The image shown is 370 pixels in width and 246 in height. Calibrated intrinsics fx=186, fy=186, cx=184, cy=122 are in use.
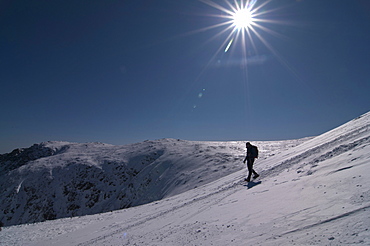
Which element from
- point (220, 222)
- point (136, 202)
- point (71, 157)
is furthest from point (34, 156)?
point (220, 222)

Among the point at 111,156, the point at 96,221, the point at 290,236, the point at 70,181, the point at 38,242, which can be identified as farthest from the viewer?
the point at 111,156

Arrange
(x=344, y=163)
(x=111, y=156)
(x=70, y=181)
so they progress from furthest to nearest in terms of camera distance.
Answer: (x=111, y=156)
(x=70, y=181)
(x=344, y=163)

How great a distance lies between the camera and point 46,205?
3906cm

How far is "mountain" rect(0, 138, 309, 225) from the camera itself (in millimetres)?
31797

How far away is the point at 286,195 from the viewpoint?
5410 millimetres

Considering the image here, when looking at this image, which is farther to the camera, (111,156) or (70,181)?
(111,156)

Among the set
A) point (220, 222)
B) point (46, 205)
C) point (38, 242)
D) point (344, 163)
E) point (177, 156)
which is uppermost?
point (177, 156)

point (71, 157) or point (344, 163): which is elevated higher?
point (71, 157)

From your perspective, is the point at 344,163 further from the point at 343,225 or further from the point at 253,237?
the point at 253,237

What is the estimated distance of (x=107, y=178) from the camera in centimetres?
4269

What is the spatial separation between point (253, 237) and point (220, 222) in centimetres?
185

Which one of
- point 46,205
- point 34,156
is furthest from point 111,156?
point 34,156

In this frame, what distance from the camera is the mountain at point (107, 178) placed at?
31.8 meters

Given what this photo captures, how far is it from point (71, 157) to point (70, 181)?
12.0 metres
